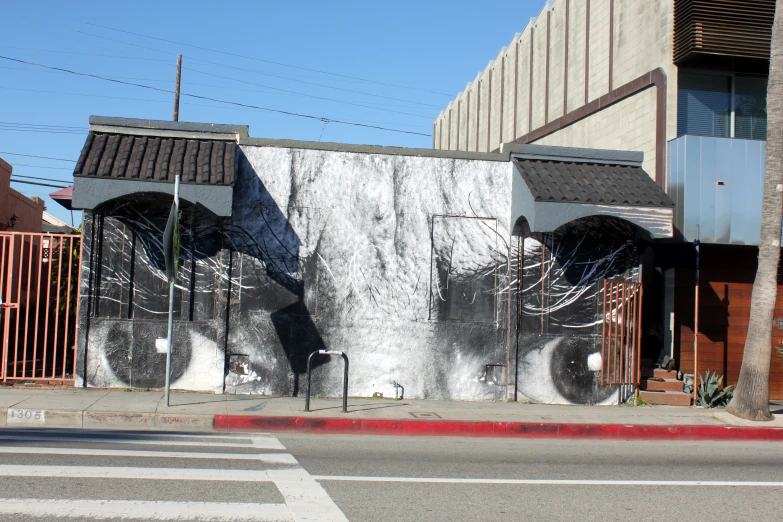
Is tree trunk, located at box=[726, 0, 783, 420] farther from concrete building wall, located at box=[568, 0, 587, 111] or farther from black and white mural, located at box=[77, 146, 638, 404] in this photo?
concrete building wall, located at box=[568, 0, 587, 111]

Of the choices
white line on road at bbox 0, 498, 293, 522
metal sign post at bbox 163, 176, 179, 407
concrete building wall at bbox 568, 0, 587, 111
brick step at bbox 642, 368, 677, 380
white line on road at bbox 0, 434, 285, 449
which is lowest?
white line on road at bbox 0, 434, 285, 449

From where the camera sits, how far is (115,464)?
7.26 metres

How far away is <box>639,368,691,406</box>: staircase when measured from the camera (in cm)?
1385

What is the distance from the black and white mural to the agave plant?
1587mm

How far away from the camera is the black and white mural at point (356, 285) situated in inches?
500

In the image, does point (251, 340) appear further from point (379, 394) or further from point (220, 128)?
point (220, 128)

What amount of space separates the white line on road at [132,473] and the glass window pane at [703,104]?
1128 centimetres

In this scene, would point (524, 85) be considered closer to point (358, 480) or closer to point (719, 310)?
point (719, 310)

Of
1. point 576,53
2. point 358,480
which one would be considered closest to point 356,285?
point 358,480

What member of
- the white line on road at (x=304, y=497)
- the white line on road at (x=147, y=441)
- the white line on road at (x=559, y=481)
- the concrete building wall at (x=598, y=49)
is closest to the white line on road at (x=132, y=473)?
the white line on road at (x=304, y=497)

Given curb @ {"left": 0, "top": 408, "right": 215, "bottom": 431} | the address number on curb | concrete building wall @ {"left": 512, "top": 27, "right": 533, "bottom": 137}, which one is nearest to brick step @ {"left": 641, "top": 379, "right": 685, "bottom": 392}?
curb @ {"left": 0, "top": 408, "right": 215, "bottom": 431}

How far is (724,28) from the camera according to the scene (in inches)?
563

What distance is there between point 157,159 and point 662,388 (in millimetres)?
9714

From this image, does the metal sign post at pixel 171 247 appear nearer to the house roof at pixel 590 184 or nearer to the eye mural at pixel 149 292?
the eye mural at pixel 149 292
